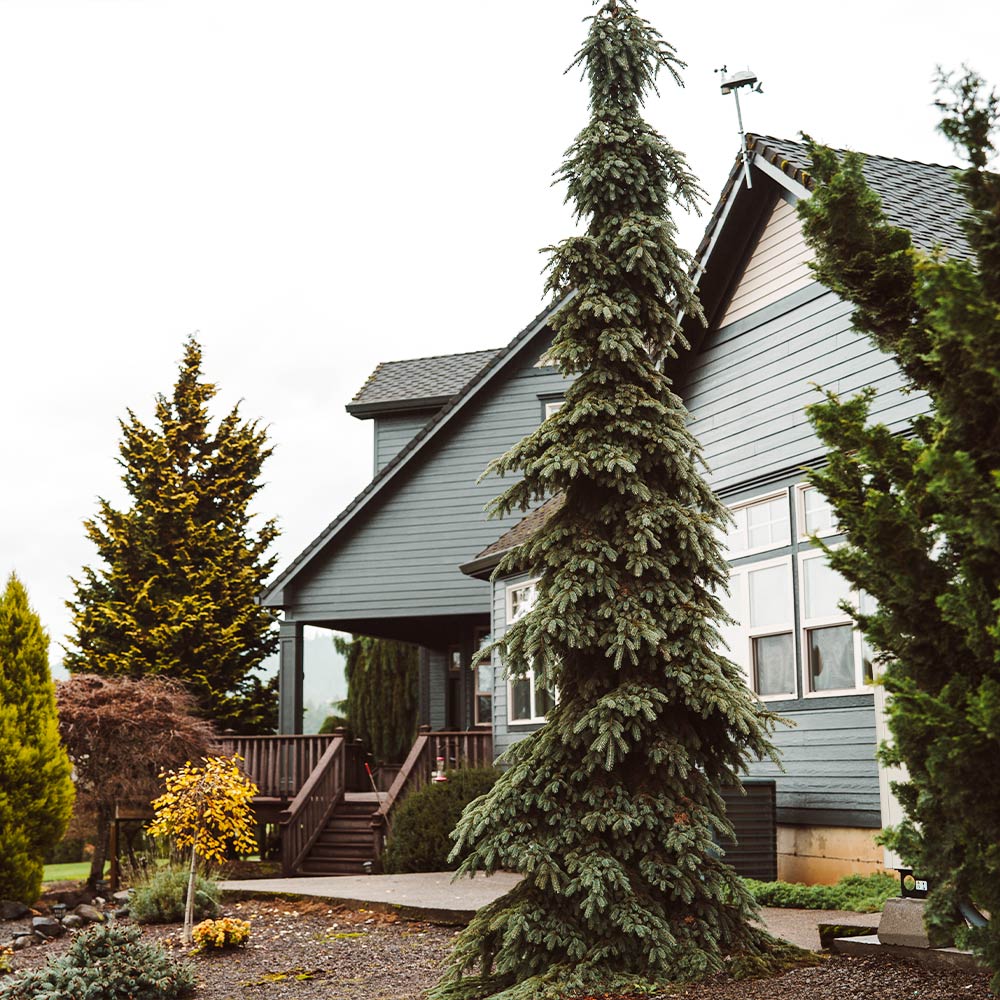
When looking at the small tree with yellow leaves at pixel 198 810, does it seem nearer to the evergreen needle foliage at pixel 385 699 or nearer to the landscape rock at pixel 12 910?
the landscape rock at pixel 12 910

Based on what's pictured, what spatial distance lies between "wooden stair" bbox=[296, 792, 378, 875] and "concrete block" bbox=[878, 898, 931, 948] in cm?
1006

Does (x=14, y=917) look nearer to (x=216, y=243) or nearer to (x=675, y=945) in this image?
(x=675, y=945)

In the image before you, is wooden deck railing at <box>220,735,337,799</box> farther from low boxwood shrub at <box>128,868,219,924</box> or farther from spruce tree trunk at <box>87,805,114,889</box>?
low boxwood shrub at <box>128,868,219,924</box>

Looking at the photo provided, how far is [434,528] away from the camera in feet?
63.8

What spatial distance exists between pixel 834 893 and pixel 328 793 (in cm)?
905

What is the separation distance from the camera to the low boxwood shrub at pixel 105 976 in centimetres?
802

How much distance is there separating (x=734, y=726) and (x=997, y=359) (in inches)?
142

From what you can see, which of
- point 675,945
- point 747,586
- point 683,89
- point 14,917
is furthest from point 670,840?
point 14,917

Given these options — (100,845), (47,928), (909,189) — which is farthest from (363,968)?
(909,189)

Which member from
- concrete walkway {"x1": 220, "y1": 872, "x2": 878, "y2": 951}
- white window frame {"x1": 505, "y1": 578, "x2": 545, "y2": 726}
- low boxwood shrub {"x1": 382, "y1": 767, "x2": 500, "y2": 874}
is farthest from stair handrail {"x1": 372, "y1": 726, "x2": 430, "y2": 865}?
concrete walkway {"x1": 220, "y1": 872, "x2": 878, "y2": 951}

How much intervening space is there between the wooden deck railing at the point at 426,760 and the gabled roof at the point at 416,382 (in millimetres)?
7163

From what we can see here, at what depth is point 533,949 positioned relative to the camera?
21.8 ft

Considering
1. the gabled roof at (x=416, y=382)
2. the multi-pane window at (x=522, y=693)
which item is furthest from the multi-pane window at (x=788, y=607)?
the gabled roof at (x=416, y=382)

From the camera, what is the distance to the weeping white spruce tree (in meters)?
6.64
